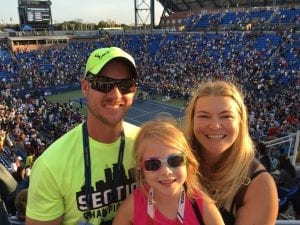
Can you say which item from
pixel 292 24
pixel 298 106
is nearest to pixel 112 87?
pixel 298 106

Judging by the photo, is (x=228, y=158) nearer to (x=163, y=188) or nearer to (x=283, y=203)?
(x=163, y=188)

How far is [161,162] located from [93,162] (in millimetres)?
→ 431

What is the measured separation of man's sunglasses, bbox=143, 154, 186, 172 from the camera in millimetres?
1925

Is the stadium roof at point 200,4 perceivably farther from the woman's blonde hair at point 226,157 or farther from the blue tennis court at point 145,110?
the woman's blonde hair at point 226,157

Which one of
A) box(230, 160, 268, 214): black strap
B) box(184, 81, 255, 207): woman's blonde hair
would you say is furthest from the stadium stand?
box(230, 160, 268, 214): black strap

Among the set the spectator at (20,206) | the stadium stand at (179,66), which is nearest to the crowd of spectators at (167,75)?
the stadium stand at (179,66)

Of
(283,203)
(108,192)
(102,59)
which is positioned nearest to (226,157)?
(108,192)

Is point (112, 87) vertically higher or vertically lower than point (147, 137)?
higher

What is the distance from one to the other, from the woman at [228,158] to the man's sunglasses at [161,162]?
36 centimetres

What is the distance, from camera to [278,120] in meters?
16.5

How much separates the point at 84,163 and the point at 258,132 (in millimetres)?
13163

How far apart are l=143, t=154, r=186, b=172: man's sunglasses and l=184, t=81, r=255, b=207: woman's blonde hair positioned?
0.37 m

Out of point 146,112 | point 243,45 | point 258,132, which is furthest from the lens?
point 243,45

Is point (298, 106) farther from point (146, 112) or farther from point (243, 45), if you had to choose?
point (243, 45)
